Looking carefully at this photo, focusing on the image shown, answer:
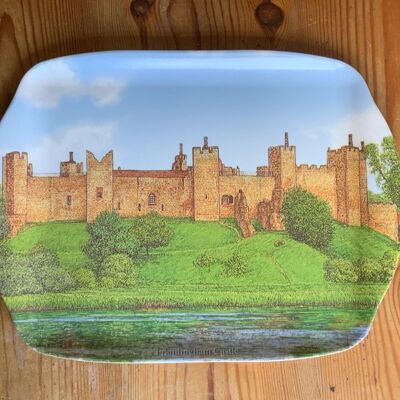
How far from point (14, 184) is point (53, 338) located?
→ 321mm

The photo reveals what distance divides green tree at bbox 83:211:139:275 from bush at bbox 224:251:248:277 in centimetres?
19

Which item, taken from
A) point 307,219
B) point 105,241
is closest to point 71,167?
point 105,241

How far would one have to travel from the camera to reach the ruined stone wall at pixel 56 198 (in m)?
1.11

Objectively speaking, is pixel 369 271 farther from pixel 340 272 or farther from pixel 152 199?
pixel 152 199

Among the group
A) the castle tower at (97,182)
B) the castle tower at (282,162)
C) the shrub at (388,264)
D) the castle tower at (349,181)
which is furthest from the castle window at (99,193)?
the shrub at (388,264)

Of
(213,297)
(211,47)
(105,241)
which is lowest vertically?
(213,297)

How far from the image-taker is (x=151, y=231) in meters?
1.11

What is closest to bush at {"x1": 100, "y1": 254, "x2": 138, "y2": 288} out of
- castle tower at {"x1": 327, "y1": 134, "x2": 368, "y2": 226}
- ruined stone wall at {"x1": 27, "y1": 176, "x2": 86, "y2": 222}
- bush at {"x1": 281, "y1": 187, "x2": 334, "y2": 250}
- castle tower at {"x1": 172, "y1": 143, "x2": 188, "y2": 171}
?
ruined stone wall at {"x1": 27, "y1": 176, "x2": 86, "y2": 222}

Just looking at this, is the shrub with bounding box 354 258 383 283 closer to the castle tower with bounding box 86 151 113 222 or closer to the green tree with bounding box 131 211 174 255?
the green tree with bounding box 131 211 174 255

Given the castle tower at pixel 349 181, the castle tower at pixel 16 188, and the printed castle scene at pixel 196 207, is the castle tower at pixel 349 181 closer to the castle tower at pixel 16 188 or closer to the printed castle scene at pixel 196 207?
the printed castle scene at pixel 196 207

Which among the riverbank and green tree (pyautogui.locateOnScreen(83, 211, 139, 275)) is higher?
green tree (pyautogui.locateOnScreen(83, 211, 139, 275))

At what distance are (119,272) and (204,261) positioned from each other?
175 millimetres

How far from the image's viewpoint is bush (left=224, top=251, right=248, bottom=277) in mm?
1111

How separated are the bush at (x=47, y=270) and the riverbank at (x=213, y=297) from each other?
0.7 inches
